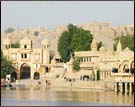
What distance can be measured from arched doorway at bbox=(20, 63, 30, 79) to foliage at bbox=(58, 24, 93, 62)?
3913 millimetres

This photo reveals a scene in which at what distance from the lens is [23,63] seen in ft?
241

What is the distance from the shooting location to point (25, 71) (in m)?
76.4

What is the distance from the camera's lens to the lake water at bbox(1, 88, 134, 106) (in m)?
42.9

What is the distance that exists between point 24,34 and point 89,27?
1069 cm

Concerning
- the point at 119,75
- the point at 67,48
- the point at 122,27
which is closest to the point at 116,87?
the point at 119,75

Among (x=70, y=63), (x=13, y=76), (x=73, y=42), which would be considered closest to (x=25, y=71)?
(x=13, y=76)

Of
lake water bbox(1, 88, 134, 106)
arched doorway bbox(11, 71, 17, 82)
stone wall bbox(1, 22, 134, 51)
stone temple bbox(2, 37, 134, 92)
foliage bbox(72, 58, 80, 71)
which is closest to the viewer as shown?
lake water bbox(1, 88, 134, 106)

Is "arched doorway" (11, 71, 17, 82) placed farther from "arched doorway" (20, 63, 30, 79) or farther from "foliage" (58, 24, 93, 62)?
"foliage" (58, 24, 93, 62)

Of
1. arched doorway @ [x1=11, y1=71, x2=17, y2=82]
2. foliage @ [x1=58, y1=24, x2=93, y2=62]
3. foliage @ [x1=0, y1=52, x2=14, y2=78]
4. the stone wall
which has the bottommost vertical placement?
arched doorway @ [x1=11, y1=71, x2=17, y2=82]

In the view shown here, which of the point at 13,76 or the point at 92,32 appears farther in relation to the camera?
the point at 92,32

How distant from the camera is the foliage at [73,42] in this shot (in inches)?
2825

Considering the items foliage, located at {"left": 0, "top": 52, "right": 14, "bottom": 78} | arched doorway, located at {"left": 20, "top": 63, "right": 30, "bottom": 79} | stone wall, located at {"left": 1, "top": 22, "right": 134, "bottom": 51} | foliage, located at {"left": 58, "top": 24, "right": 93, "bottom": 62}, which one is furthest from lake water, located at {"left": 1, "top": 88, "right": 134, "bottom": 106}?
stone wall, located at {"left": 1, "top": 22, "right": 134, "bottom": 51}

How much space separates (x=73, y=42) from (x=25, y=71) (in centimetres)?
701

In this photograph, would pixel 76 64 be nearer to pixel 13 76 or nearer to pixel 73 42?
pixel 73 42
